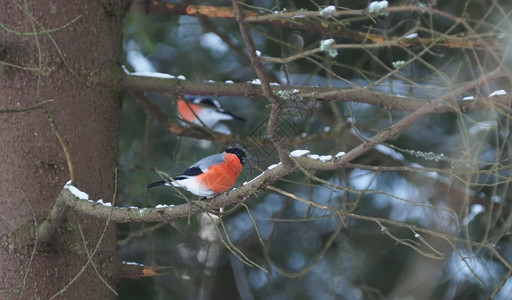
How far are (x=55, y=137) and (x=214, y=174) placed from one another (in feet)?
2.09

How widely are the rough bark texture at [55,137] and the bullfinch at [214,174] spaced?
1.22ft

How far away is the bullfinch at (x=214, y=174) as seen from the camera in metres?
2.82

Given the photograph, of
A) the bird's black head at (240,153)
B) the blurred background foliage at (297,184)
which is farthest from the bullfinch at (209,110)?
the bird's black head at (240,153)

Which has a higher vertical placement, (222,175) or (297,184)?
(222,175)

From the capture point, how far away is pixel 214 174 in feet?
9.29

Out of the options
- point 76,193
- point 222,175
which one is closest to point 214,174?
Result: point 222,175

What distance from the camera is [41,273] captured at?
2766 millimetres

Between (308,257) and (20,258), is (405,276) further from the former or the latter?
Answer: (20,258)

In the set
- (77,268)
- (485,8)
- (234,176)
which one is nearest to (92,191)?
(77,268)

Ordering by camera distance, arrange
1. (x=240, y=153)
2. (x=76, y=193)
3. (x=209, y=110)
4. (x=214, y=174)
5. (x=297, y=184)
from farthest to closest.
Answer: (x=209, y=110), (x=297, y=184), (x=240, y=153), (x=214, y=174), (x=76, y=193)

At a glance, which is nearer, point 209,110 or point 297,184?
point 297,184

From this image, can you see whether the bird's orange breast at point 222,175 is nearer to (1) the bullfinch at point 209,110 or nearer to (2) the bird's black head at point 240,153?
(2) the bird's black head at point 240,153

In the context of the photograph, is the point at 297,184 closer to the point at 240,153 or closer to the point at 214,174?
the point at 240,153

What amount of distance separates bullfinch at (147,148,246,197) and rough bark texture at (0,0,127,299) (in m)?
0.37
